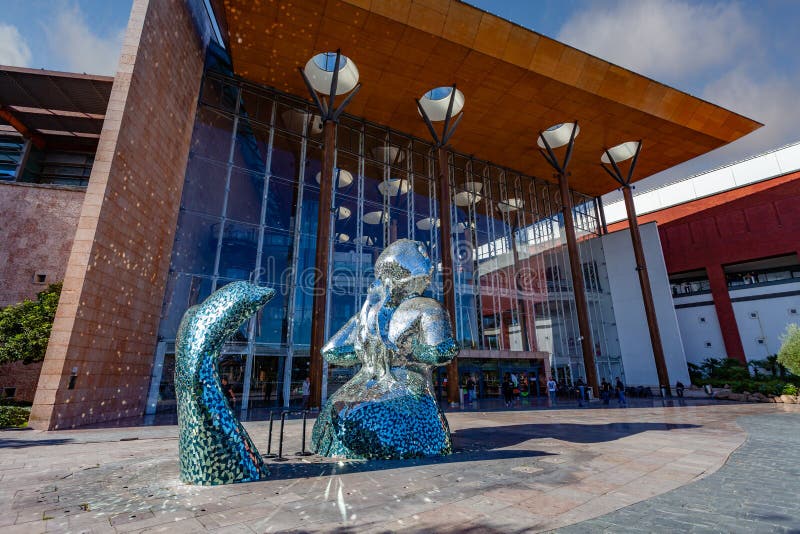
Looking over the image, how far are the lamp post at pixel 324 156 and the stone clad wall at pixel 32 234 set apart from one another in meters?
9.35

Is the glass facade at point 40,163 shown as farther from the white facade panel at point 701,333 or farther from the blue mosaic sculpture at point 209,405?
the white facade panel at point 701,333

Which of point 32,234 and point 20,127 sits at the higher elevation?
point 20,127

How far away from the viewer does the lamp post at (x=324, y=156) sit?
45.9 ft

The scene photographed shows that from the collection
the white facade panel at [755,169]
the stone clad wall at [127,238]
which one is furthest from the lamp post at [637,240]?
the stone clad wall at [127,238]

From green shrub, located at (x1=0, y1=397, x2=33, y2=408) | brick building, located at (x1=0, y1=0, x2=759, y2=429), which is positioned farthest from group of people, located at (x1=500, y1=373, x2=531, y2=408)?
green shrub, located at (x1=0, y1=397, x2=33, y2=408)

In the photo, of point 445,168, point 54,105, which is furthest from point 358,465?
point 54,105

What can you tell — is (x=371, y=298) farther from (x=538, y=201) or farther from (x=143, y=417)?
(x=538, y=201)

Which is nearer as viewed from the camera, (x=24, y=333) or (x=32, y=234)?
(x=24, y=333)

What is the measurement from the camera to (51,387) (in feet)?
28.9

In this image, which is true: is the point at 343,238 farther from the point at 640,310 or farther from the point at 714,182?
the point at 714,182

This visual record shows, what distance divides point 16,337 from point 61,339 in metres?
1.88

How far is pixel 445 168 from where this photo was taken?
1888cm

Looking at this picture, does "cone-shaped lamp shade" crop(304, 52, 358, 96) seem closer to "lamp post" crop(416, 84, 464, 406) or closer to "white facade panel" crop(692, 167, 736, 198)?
"lamp post" crop(416, 84, 464, 406)

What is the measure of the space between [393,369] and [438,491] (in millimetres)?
2290
